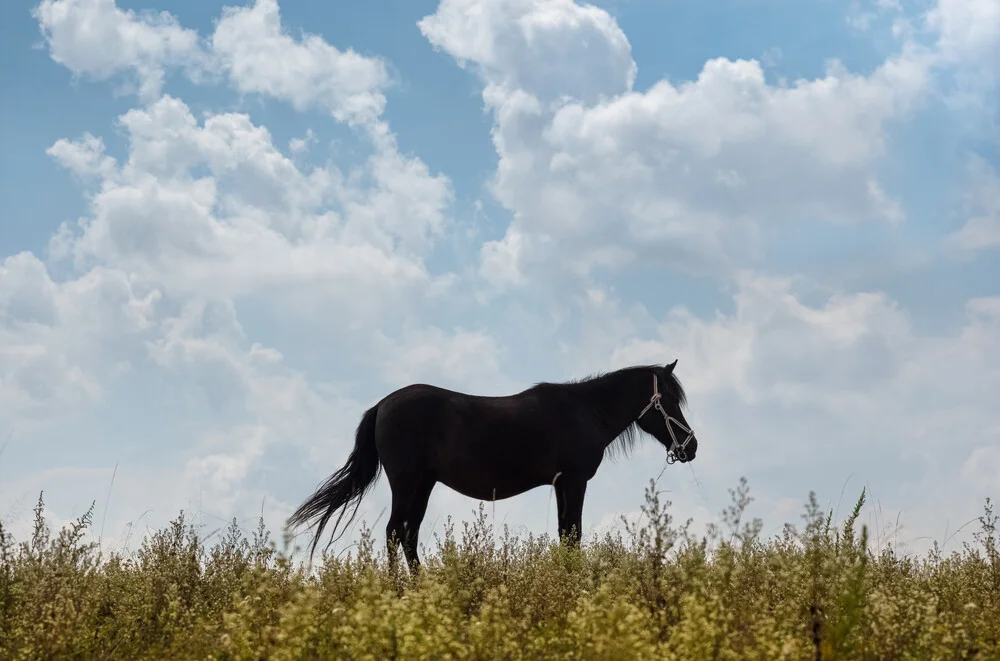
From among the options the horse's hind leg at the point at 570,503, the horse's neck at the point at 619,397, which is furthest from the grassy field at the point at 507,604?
the horse's neck at the point at 619,397

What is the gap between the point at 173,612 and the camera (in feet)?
21.6

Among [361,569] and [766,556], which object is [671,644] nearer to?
[361,569]

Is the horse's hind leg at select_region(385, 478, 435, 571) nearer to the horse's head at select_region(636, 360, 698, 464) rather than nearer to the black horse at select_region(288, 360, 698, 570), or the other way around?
the black horse at select_region(288, 360, 698, 570)

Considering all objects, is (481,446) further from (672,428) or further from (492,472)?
(672,428)

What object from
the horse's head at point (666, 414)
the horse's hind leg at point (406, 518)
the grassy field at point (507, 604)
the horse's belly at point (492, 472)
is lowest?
the grassy field at point (507, 604)

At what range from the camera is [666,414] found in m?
12.1

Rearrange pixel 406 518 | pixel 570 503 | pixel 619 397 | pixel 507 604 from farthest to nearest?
pixel 619 397 < pixel 570 503 < pixel 406 518 < pixel 507 604

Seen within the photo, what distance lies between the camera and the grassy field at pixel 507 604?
4.86 metres

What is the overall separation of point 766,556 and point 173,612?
577cm

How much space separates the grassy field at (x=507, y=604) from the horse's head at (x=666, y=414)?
2.51 metres

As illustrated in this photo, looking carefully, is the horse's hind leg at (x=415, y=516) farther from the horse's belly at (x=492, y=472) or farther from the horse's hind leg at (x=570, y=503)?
the horse's hind leg at (x=570, y=503)

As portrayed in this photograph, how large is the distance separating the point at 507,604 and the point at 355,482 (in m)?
5.49

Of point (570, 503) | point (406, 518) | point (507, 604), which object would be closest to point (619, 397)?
point (570, 503)

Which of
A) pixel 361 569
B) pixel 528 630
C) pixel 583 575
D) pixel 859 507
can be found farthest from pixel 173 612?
pixel 859 507
